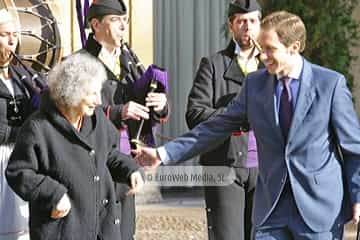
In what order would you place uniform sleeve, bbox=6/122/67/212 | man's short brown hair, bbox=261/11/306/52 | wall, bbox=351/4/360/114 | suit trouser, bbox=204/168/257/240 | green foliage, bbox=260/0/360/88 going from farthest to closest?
1. wall, bbox=351/4/360/114
2. green foliage, bbox=260/0/360/88
3. suit trouser, bbox=204/168/257/240
4. uniform sleeve, bbox=6/122/67/212
5. man's short brown hair, bbox=261/11/306/52

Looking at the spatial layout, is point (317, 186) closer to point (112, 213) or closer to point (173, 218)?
point (112, 213)

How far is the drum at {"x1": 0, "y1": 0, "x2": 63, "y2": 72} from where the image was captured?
7.60m

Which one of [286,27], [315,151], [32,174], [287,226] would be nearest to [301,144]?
[315,151]

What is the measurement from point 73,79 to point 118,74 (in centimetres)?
97

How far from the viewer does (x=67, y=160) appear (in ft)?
18.8

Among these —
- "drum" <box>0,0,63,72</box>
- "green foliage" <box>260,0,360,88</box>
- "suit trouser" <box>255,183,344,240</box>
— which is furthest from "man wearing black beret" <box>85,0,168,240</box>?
"green foliage" <box>260,0,360,88</box>

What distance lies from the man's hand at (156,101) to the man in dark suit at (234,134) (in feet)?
0.79

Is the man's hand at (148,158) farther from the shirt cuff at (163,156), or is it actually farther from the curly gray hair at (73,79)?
the curly gray hair at (73,79)

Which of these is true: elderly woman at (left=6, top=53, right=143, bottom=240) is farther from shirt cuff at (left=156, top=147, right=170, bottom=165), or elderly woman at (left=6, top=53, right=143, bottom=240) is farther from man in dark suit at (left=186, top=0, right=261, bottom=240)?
man in dark suit at (left=186, top=0, right=261, bottom=240)

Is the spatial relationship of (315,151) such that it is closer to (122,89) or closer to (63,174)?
(63,174)

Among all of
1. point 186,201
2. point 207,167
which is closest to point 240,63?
point 207,167

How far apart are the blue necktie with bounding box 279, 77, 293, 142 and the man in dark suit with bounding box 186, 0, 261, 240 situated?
45.9 inches

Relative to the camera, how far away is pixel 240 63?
6.93 m

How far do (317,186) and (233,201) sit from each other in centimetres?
129
